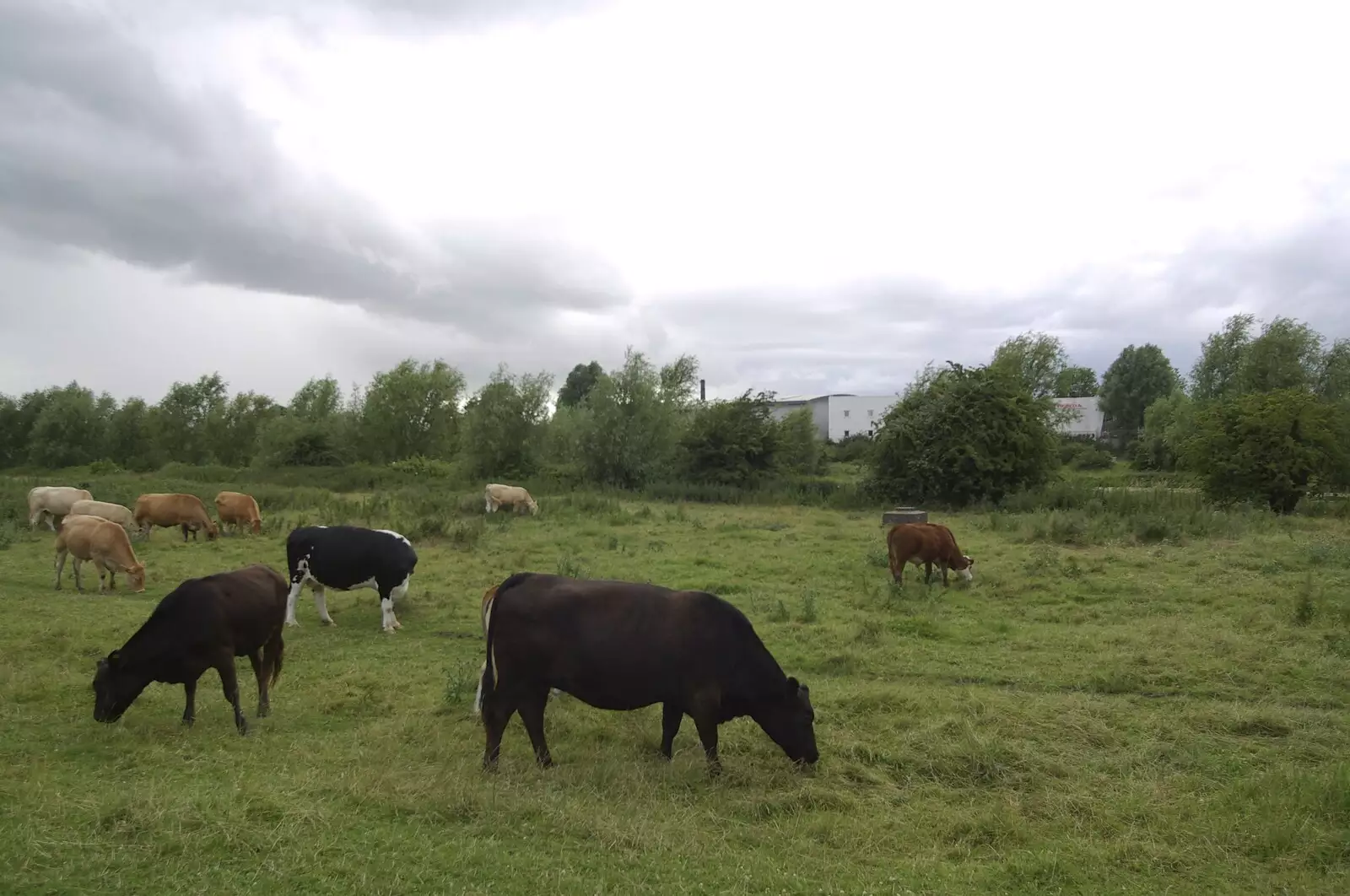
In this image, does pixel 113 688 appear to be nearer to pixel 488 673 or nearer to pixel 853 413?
pixel 488 673

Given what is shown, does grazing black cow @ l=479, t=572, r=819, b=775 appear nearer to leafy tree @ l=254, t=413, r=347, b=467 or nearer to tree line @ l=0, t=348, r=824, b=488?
tree line @ l=0, t=348, r=824, b=488

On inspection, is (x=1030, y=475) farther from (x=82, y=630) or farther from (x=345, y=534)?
(x=82, y=630)

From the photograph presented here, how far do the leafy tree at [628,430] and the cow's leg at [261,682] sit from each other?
110 ft

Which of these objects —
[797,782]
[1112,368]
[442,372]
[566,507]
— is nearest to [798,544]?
[566,507]

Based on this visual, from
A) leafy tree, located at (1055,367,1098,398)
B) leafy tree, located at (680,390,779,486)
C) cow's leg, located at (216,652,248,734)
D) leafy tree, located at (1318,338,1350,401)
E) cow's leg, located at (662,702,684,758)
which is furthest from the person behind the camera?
leafy tree, located at (1055,367,1098,398)

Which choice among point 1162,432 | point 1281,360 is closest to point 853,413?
point 1162,432

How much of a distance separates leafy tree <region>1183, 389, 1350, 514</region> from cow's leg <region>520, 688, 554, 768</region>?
98.8 ft

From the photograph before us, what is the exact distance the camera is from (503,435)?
158 ft

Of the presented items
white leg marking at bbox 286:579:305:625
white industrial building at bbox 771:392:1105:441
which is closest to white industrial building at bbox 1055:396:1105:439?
white industrial building at bbox 771:392:1105:441

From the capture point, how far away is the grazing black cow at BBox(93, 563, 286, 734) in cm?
761

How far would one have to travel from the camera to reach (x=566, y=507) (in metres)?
29.1

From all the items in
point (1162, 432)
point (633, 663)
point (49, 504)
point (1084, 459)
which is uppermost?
point (1162, 432)

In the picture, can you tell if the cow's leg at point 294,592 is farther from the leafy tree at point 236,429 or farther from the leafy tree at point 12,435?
the leafy tree at point 12,435

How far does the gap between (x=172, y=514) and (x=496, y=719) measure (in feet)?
56.7
